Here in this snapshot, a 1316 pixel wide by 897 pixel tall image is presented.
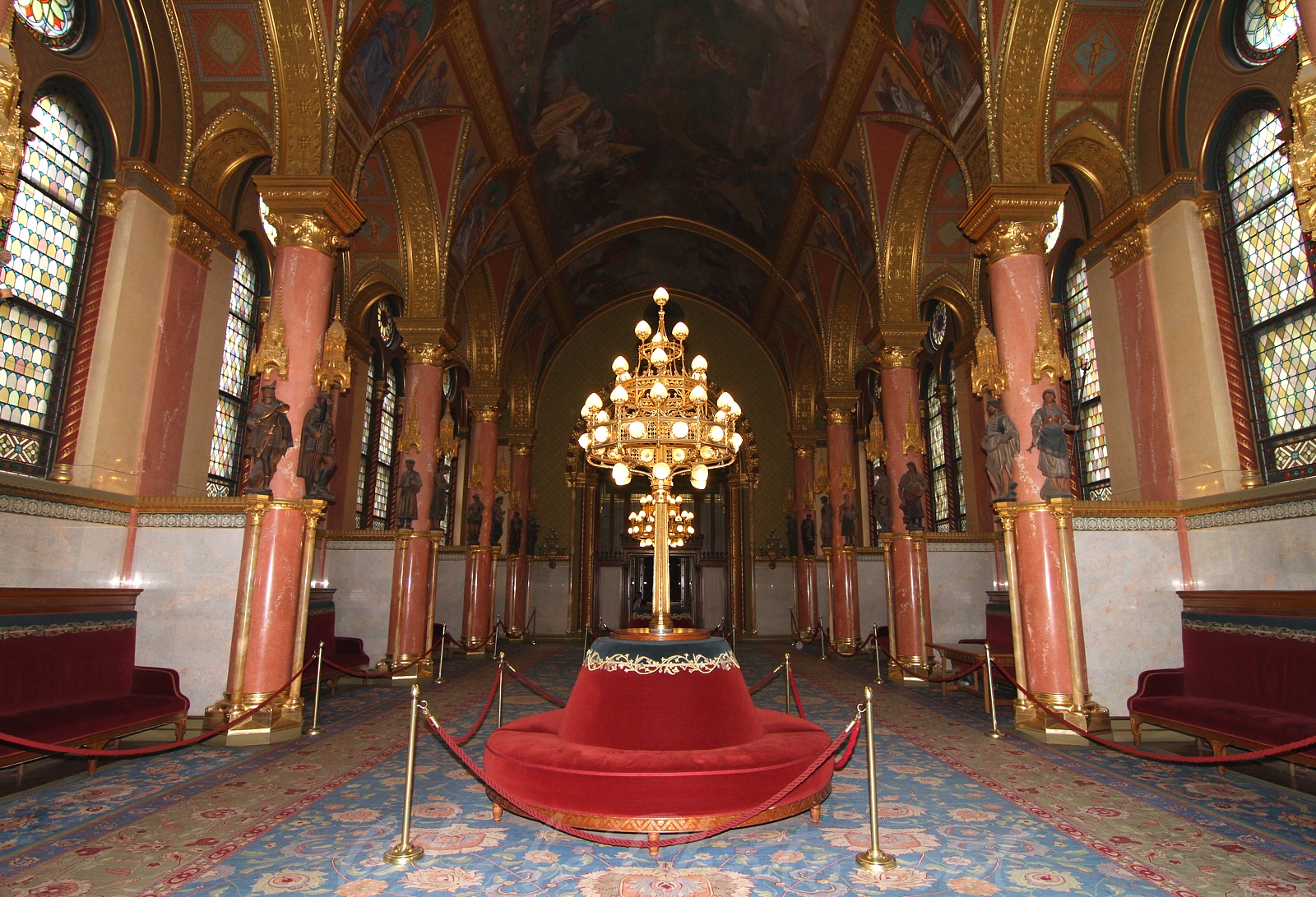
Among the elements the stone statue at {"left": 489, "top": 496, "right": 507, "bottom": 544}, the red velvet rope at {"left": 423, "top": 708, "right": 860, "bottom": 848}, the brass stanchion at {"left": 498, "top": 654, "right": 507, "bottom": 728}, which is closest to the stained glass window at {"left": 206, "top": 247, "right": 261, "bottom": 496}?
the brass stanchion at {"left": 498, "top": 654, "right": 507, "bottom": 728}

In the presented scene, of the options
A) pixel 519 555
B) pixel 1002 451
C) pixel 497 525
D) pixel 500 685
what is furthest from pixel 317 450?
pixel 519 555

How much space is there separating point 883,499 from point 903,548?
60.8 inches

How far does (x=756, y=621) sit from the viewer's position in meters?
24.9

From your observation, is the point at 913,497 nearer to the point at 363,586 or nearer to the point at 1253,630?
the point at 1253,630

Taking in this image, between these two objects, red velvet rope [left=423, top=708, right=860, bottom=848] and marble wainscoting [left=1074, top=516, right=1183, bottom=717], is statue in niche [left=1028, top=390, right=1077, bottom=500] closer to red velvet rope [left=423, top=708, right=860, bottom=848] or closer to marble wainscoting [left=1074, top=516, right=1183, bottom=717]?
marble wainscoting [left=1074, top=516, right=1183, bottom=717]

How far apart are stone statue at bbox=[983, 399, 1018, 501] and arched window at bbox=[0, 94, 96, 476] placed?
11.1 meters

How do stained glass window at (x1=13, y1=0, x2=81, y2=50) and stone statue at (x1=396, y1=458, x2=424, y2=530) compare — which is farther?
stone statue at (x1=396, y1=458, x2=424, y2=530)

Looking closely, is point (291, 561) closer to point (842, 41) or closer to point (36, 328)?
point (36, 328)

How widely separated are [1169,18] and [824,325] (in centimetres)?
1032

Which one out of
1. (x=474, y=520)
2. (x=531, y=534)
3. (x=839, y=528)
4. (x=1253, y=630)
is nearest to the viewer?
(x=1253, y=630)

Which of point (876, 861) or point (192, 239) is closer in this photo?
point (876, 861)

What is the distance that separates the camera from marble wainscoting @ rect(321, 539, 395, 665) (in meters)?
13.8

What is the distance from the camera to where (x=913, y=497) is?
13.8m

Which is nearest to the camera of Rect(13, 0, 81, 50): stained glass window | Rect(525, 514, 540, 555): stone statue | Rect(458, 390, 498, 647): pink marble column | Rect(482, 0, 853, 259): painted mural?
Rect(13, 0, 81, 50): stained glass window
